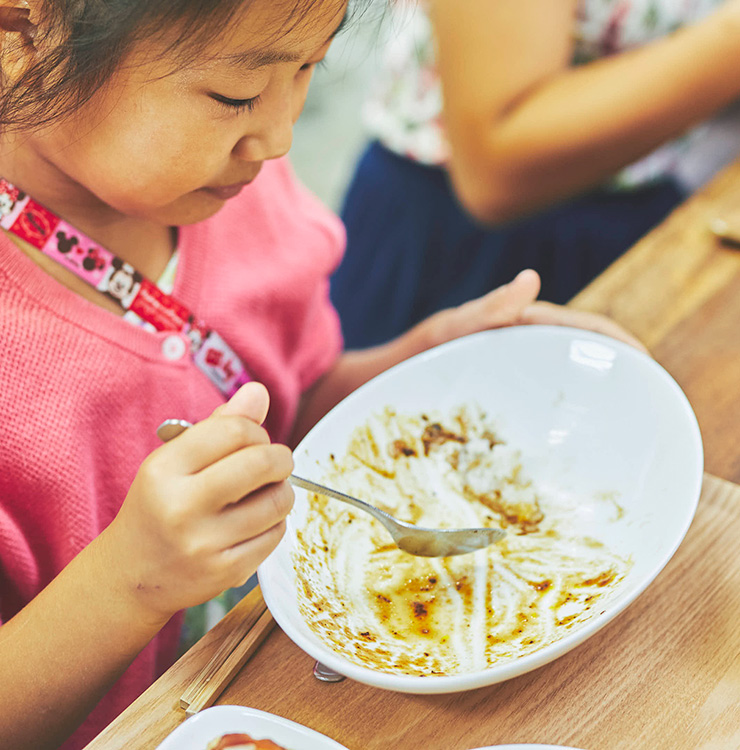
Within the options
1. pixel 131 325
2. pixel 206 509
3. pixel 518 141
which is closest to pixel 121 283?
pixel 131 325

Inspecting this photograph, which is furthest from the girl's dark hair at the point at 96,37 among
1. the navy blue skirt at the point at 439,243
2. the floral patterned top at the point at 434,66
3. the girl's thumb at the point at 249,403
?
the navy blue skirt at the point at 439,243

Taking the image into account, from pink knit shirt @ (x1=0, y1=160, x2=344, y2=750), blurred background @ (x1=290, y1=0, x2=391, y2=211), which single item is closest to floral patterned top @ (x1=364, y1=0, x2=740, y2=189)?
pink knit shirt @ (x1=0, y1=160, x2=344, y2=750)

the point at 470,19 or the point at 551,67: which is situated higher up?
the point at 470,19

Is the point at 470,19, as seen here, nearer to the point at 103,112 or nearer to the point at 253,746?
the point at 103,112

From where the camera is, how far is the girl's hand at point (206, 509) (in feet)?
1.58

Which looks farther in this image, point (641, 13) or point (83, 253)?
point (641, 13)

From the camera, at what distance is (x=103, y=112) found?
566 millimetres

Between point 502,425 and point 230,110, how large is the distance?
0.38 m

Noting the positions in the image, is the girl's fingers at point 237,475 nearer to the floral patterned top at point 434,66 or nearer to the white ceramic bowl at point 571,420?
the white ceramic bowl at point 571,420

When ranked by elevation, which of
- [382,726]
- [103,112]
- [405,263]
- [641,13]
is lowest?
[405,263]

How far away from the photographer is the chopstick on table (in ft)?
1.71

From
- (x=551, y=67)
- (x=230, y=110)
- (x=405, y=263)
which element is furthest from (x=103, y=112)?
(x=405, y=263)

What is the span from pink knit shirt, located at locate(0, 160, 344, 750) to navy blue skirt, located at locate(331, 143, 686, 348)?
0.47 m

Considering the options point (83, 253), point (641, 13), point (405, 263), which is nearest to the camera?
point (83, 253)
